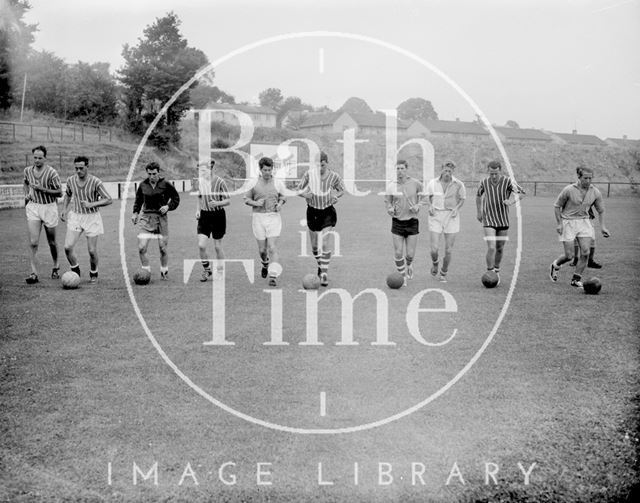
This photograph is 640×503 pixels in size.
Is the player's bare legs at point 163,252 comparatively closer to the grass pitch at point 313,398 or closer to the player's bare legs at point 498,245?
the grass pitch at point 313,398

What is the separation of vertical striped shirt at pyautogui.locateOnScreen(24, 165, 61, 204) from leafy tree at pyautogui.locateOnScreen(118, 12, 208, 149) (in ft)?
123

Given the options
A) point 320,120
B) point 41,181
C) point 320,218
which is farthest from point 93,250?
point 320,120

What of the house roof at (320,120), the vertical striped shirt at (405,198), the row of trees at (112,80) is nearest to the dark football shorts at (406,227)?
the vertical striped shirt at (405,198)

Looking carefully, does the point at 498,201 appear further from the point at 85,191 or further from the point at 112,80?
the point at 112,80

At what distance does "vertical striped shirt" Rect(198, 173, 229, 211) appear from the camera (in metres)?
12.1

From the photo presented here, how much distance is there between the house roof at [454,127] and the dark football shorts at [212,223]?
94.9 meters

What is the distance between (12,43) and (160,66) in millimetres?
12731

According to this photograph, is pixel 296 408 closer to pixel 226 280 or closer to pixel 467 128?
pixel 226 280

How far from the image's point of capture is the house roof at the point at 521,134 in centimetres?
11188

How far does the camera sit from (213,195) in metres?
12.1

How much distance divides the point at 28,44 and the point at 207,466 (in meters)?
46.2

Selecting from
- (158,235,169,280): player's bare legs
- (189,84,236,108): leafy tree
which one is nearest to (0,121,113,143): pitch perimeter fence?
(189,84,236,108): leafy tree

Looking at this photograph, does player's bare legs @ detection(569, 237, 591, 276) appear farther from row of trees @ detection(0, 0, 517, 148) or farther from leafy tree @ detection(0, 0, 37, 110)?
row of trees @ detection(0, 0, 517, 148)

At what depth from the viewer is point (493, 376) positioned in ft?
22.4
